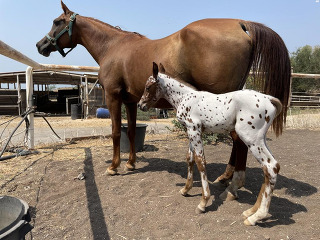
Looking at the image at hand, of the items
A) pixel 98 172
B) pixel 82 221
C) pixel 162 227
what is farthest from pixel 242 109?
pixel 98 172

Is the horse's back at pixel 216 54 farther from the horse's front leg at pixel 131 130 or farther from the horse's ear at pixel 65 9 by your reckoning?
the horse's ear at pixel 65 9

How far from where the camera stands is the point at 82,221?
2.29m

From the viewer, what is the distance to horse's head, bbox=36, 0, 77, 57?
373 centimetres

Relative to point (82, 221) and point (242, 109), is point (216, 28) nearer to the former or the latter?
point (242, 109)

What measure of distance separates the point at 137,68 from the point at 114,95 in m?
0.57

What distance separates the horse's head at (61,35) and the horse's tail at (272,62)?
270cm

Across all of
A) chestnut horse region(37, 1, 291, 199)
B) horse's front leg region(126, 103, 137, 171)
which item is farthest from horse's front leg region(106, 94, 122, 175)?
chestnut horse region(37, 1, 291, 199)

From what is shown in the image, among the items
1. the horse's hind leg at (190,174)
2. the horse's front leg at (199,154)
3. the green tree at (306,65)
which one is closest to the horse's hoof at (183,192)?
the horse's hind leg at (190,174)

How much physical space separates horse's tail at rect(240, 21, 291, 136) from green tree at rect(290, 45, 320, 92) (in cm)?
2319

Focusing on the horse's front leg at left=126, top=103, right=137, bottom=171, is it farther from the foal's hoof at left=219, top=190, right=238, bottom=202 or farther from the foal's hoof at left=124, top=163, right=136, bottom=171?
the foal's hoof at left=219, top=190, right=238, bottom=202

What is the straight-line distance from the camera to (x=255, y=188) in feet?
9.51

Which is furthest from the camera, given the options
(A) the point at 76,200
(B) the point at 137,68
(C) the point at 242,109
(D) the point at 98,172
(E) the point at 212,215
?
(D) the point at 98,172

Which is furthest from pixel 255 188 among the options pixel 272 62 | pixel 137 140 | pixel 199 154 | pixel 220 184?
pixel 137 140

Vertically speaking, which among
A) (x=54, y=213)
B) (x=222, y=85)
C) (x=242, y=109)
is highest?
(x=222, y=85)
